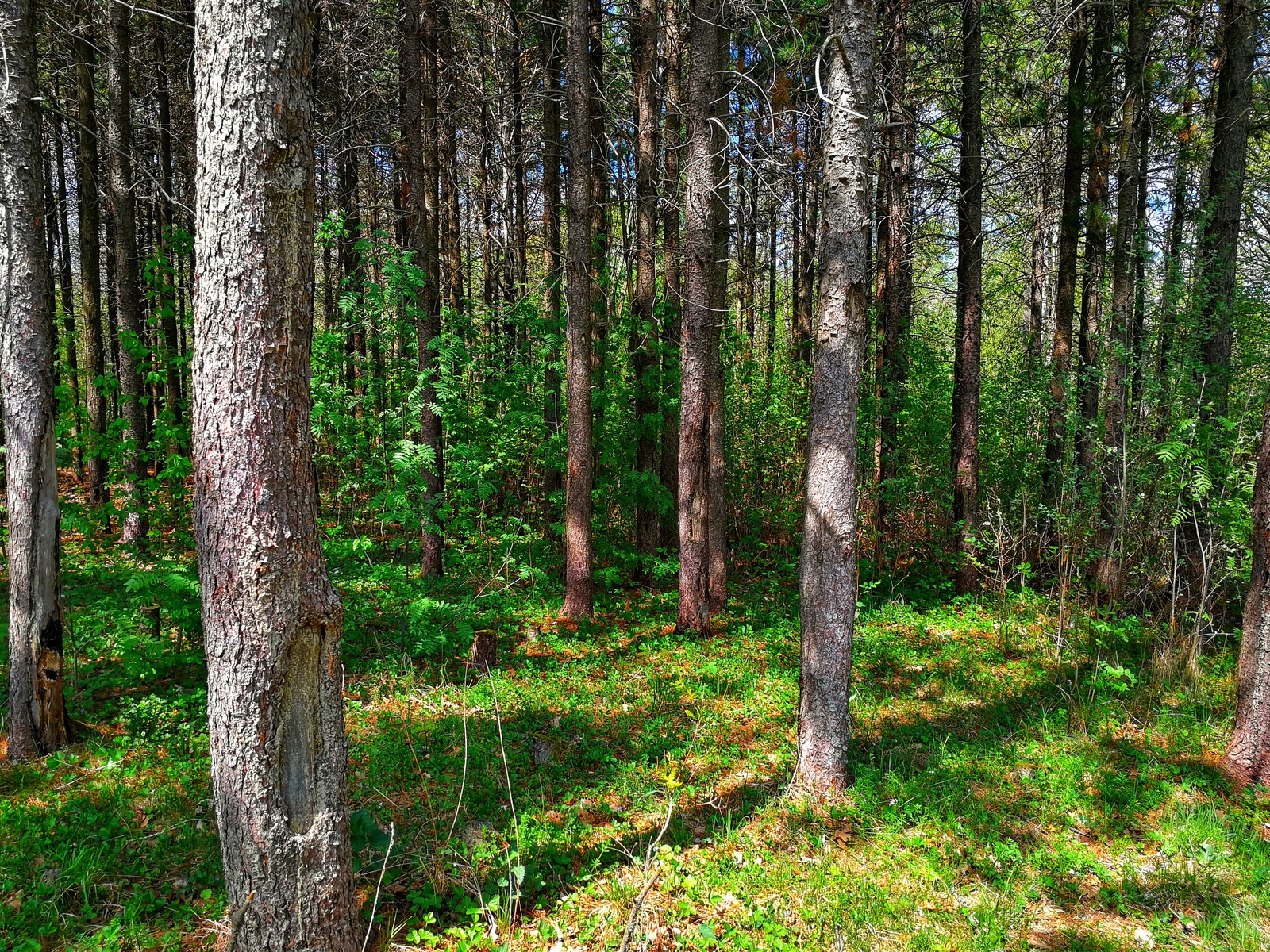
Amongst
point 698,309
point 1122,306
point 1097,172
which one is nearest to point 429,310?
point 698,309

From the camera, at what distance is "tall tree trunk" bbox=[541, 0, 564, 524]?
33.4ft

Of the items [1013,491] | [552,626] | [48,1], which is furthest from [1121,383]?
[48,1]

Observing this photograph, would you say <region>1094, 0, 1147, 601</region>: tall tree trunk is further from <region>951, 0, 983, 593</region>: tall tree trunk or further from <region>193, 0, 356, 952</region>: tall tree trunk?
<region>193, 0, 356, 952</region>: tall tree trunk

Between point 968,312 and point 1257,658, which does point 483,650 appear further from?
point 968,312

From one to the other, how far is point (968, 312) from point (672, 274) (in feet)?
13.9

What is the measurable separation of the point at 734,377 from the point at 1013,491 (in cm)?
507

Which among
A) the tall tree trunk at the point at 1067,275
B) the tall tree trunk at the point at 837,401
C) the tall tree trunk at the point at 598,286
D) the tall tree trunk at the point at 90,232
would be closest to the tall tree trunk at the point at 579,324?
the tall tree trunk at the point at 598,286

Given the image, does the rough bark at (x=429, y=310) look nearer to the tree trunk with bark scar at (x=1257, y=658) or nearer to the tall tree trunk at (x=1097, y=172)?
the tree trunk with bark scar at (x=1257, y=658)

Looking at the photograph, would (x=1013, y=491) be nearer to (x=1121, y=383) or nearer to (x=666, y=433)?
(x=1121, y=383)

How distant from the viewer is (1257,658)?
4633 millimetres

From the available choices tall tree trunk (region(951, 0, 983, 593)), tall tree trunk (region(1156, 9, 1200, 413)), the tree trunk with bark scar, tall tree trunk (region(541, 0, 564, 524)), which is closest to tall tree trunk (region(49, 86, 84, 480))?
tall tree trunk (region(541, 0, 564, 524))

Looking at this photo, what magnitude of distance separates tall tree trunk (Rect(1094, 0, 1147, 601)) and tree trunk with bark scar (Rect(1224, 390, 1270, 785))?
10.2 ft

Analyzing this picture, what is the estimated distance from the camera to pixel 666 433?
10273 millimetres

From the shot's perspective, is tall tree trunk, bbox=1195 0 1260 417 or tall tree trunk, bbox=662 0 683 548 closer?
tall tree trunk, bbox=1195 0 1260 417
